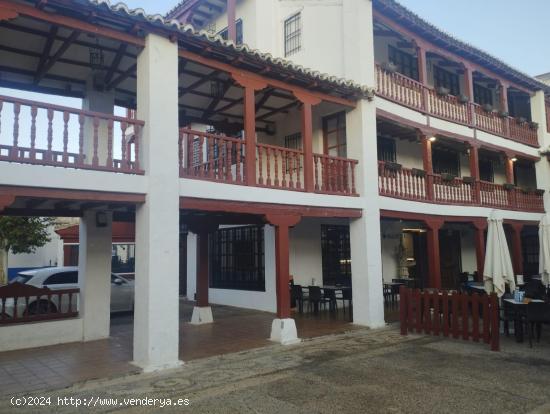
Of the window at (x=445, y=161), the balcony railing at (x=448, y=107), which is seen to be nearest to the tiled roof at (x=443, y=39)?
the balcony railing at (x=448, y=107)

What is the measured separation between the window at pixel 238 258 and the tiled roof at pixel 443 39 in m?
7.10

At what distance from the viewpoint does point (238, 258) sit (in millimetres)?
14633

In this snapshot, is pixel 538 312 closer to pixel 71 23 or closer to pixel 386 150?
pixel 386 150

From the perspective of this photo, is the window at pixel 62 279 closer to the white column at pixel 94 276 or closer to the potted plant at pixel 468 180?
the white column at pixel 94 276

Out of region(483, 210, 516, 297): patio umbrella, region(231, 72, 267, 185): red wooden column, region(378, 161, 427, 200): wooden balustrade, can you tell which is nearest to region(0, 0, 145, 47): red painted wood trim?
region(231, 72, 267, 185): red wooden column

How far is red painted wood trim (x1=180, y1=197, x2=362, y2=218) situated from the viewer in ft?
26.5

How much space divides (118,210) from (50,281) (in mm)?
3761

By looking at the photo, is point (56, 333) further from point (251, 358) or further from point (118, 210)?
point (251, 358)

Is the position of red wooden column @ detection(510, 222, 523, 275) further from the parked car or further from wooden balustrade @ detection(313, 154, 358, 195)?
the parked car

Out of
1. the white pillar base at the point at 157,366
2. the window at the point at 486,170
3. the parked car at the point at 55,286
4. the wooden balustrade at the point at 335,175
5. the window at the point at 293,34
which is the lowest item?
the white pillar base at the point at 157,366

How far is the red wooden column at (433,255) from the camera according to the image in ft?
41.1

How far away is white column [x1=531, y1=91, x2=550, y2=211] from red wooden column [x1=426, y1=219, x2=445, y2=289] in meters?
7.40

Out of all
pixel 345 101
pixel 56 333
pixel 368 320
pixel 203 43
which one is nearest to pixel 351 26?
pixel 345 101

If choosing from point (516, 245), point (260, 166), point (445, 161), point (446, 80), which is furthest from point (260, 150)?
point (516, 245)
